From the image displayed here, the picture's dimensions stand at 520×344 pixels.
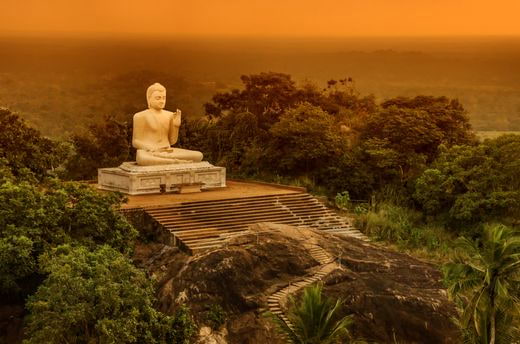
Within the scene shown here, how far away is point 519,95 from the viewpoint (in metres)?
75.7

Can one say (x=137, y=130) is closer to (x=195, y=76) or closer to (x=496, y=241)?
(x=496, y=241)

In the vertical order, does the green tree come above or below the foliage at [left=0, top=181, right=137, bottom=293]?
above

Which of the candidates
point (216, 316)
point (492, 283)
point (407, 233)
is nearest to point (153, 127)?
point (407, 233)

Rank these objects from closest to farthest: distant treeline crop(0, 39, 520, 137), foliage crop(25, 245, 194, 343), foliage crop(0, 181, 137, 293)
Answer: foliage crop(25, 245, 194, 343) → foliage crop(0, 181, 137, 293) → distant treeline crop(0, 39, 520, 137)

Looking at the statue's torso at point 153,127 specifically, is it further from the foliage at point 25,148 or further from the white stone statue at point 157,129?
the foliage at point 25,148

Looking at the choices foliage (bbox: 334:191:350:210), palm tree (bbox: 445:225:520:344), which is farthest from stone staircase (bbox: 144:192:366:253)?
palm tree (bbox: 445:225:520:344)

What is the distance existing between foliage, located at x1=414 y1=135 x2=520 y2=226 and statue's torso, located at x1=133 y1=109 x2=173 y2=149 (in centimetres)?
869

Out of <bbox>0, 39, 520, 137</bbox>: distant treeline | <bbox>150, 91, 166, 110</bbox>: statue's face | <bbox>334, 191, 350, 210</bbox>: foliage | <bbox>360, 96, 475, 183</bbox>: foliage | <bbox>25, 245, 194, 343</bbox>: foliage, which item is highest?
<bbox>150, 91, 166, 110</bbox>: statue's face

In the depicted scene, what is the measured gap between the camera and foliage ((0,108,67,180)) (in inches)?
1362

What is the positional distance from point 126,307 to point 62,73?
201 feet

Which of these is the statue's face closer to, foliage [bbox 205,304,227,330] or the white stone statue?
the white stone statue

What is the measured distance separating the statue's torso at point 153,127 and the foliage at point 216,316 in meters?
9.85

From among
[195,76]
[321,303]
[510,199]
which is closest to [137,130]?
[510,199]

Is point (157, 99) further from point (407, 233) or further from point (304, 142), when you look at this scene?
point (407, 233)
